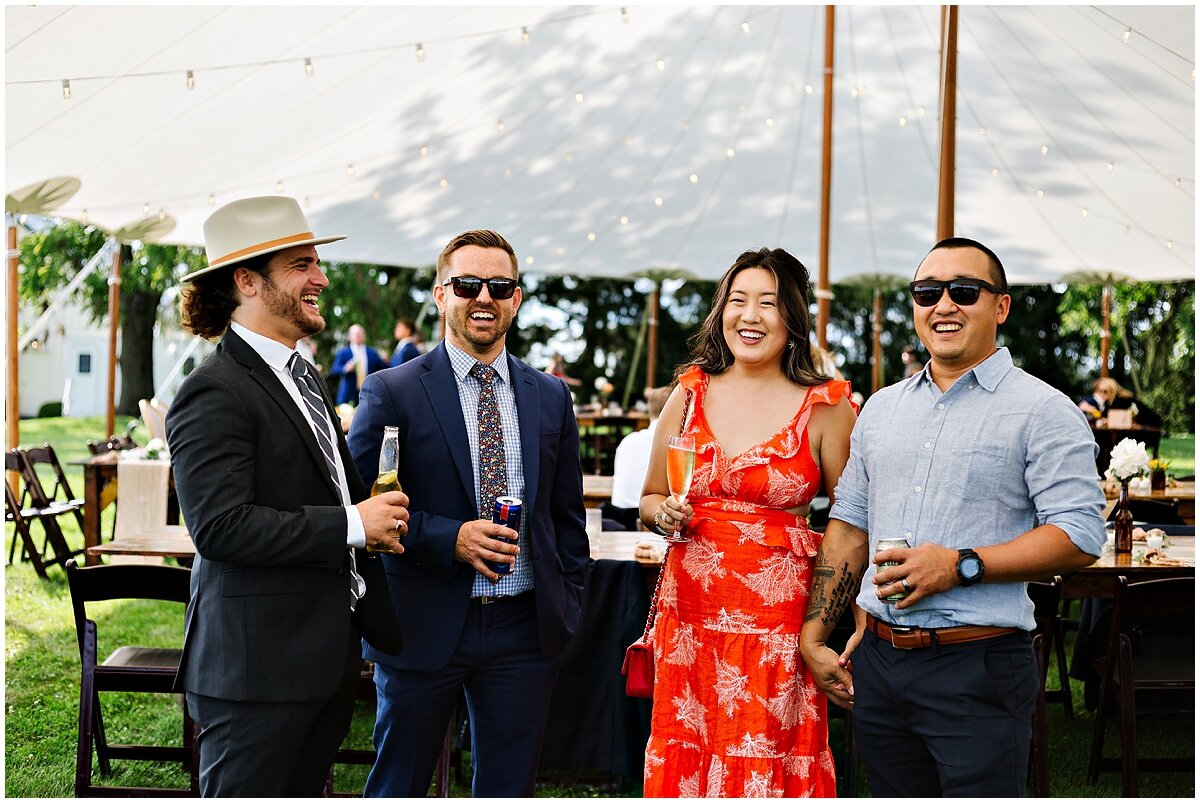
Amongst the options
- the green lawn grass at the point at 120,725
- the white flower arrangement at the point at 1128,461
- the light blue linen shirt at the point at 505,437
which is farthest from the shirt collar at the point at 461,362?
the white flower arrangement at the point at 1128,461

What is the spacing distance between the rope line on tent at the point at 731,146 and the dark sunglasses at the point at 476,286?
7.33m

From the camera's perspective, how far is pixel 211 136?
25.3ft

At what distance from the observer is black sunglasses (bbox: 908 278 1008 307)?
220cm

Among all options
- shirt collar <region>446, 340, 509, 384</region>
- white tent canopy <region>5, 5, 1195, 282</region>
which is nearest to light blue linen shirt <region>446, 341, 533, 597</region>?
shirt collar <region>446, 340, 509, 384</region>

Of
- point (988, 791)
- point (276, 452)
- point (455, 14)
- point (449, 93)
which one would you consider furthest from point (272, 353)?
point (449, 93)

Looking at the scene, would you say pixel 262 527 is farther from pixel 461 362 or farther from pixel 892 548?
pixel 892 548

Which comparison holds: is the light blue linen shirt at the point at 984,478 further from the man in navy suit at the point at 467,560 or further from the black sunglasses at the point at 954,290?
the man in navy suit at the point at 467,560

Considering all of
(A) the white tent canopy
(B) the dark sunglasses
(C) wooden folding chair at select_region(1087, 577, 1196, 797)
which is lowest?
(C) wooden folding chair at select_region(1087, 577, 1196, 797)

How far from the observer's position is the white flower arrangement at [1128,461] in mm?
4281

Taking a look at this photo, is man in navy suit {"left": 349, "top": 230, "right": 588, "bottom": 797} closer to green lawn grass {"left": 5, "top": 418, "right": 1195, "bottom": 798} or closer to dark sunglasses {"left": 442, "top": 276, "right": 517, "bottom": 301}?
dark sunglasses {"left": 442, "top": 276, "right": 517, "bottom": 301}

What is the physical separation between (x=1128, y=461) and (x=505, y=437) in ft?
9.79

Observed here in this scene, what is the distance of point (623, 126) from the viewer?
10602 mm

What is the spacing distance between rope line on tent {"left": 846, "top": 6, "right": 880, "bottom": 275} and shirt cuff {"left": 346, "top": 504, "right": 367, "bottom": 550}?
8.24 m

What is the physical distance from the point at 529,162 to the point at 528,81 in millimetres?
1893
